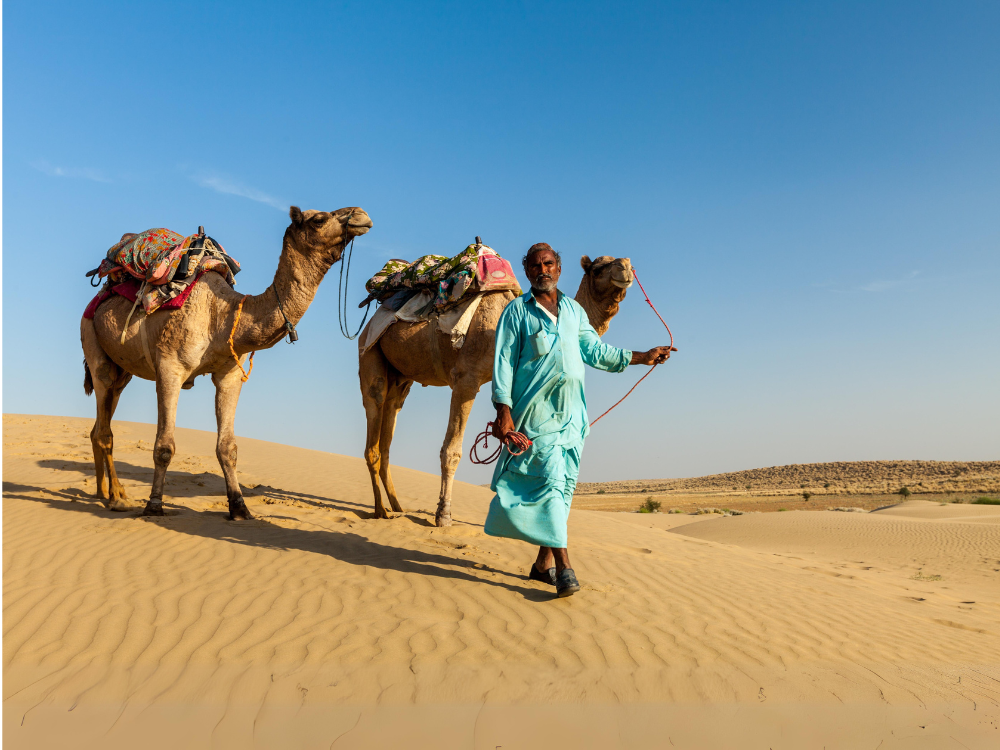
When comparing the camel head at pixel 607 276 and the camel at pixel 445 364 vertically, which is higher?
the camel head at pixel 607 276

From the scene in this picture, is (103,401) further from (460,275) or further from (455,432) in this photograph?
(460,275)

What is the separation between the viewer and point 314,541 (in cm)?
656

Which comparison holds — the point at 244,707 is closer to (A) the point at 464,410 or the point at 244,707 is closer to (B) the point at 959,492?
(A) the point at 464,410

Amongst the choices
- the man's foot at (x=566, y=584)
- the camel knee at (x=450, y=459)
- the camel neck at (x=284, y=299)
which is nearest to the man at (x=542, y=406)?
the man's foot at (x=566, y=584)

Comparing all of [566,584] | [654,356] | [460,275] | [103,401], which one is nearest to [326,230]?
[460,275]

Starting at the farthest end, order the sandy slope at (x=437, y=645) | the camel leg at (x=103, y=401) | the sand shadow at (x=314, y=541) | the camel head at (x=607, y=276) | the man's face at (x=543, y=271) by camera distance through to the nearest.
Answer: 1. the camel leg at (x=103, y=401)
2. the camel head at (x=607, y=276)
3. the sand shadow at (x=314, y=541)
4. the man's face at (x=543, y=271)
5. the sandy slope at (x=437, y=645)

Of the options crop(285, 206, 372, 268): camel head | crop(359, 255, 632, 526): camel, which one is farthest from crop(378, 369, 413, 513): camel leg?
crop(285, 206, 372, 268): camel head

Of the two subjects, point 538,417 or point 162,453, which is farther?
point 162,453

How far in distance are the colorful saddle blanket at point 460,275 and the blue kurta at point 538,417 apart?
253 cm

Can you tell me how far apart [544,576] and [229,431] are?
4.34 m

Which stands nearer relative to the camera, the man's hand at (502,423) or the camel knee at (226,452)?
the man's hand at (502,423)

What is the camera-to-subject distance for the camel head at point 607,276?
6418mm

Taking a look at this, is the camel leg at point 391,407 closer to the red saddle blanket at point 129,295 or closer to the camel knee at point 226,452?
the camel knee at point 226,452

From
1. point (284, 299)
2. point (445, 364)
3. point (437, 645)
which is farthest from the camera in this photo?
point (445, 364)
